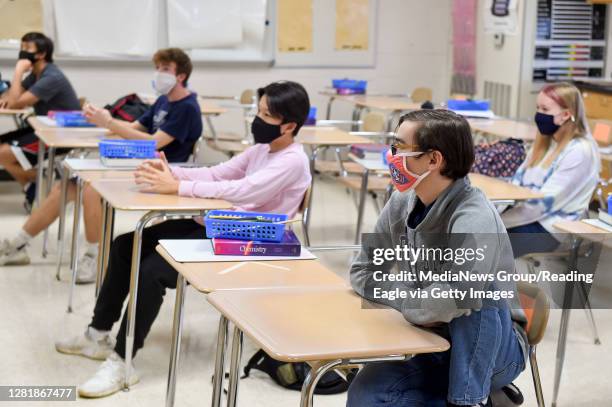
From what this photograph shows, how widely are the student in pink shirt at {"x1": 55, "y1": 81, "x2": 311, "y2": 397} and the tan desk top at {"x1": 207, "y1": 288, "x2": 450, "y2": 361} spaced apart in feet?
3.63

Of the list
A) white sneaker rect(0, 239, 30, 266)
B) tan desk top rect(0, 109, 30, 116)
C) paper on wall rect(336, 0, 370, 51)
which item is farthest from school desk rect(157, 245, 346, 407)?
paper on wall rect(336, 0, 370, 51)

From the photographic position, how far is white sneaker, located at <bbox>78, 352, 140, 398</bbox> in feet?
10.7

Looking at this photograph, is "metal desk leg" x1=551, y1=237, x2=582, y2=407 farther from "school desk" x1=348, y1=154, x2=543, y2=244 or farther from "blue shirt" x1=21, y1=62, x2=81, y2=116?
"blue shirt" x1=21, y1=62, x2=81, y2=116

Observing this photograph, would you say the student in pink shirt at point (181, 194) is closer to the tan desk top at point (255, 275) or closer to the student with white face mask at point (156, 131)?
the tan desk top at point (255, 275)

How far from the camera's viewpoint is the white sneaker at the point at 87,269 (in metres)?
4.66

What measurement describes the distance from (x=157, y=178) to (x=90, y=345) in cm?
73

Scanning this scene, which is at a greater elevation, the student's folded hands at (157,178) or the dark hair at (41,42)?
the dark hair at (41,42)

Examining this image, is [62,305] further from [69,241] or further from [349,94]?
[349,94]

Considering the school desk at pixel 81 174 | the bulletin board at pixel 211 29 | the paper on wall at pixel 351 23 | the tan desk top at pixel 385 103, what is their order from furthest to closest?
the paper on wall at pixel 351 23 → the bulletin board at pixel 211 29 → the tan desk top at pixel 385 103 → the school desk at pixel 81 174

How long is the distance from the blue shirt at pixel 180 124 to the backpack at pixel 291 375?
4.75ft

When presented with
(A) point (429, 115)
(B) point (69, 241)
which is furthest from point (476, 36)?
(A) point (429, 115)

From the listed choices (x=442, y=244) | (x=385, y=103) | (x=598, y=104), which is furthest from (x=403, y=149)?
(x=385, y=103)

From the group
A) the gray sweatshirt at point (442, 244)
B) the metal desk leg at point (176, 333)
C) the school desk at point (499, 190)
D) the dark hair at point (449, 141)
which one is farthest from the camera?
the school desk at point (499, 190)

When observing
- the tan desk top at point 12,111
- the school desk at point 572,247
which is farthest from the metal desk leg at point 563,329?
the tan desk top at point 12,111
